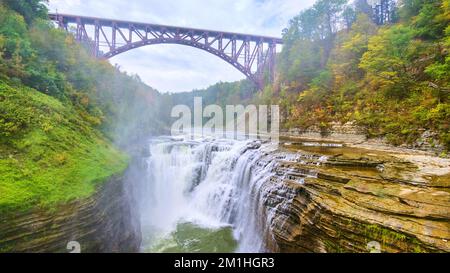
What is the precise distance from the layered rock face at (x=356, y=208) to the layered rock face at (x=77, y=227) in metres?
4.05

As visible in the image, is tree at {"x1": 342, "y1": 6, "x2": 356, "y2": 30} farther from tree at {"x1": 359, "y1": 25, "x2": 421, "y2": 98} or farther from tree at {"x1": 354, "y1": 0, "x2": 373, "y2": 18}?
tree at {"x1": 359, "y1": 25, "x2": 421, "y2": 98}

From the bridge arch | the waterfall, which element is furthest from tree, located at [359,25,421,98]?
the bridge arch

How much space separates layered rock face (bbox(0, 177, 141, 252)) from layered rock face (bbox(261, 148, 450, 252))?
4050 mm

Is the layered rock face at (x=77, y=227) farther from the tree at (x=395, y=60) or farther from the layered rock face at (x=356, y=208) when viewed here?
the tree at (x=395, y=60)

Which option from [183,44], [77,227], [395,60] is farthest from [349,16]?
[77,227]

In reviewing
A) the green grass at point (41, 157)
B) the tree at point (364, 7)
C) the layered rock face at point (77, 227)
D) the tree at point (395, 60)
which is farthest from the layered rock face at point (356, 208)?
the tree at point (364, 7)

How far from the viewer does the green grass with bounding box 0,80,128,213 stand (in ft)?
13.5

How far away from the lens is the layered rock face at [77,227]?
3643mm

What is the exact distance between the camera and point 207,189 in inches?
445

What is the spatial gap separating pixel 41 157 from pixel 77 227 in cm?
181

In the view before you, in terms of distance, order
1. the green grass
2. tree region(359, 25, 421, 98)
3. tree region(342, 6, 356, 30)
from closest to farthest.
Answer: the green grass < tree region(359, 25, 421, 98) < tree region(342, 6, 356, 30)
